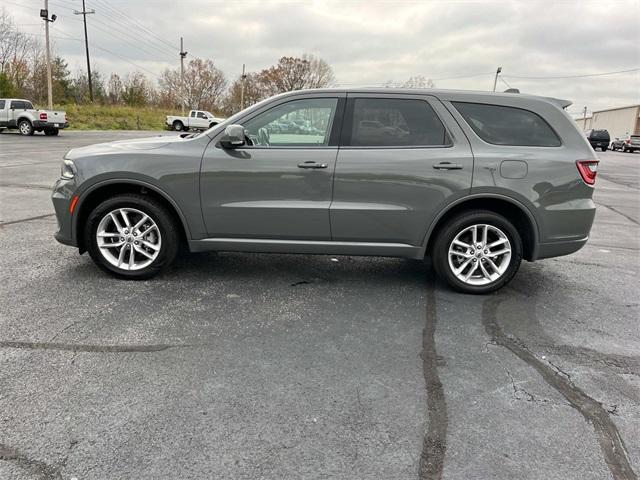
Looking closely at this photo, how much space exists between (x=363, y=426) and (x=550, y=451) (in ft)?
3.01

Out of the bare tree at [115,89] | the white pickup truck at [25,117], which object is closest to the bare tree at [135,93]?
the bare tree at [115,89]

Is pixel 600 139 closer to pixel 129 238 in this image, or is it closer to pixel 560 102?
pixel 560 102

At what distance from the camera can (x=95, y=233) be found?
4379mm

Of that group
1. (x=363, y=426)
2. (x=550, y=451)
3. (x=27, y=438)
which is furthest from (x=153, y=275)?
(x=550, y=451)

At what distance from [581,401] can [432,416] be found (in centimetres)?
94

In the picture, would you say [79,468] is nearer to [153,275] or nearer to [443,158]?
[153,275]

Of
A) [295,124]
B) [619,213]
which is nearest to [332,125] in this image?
[295,124]

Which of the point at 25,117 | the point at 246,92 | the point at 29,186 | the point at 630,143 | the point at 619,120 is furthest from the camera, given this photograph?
the point at 246,92

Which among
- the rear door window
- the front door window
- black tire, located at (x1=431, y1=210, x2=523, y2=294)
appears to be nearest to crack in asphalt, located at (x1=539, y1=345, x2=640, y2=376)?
black tire, located at (x1=431, y1=210, x2=523, y2=294)

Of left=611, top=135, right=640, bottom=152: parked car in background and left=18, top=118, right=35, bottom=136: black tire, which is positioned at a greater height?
left=611, top=135, right=640, bottom=152: parked car in background

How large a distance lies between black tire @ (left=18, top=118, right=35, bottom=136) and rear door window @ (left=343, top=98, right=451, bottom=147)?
2728 centimetres

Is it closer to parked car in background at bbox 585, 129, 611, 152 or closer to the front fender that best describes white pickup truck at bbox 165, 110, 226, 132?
parked car in background at bbox 585, 129, 611, 152

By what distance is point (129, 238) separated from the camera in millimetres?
4387

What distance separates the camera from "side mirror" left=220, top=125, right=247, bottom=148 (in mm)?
4012
